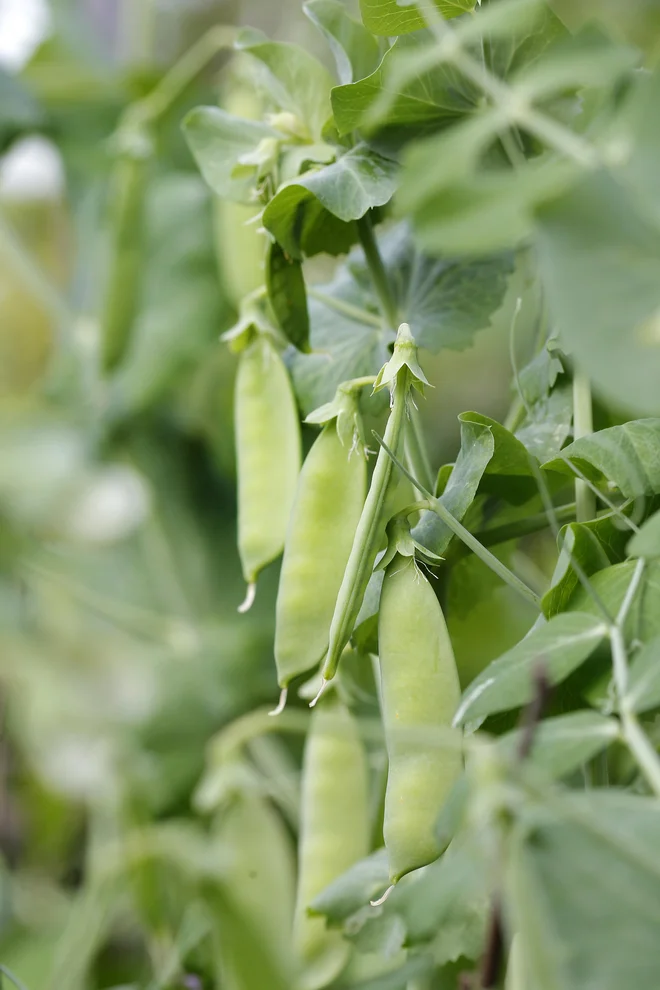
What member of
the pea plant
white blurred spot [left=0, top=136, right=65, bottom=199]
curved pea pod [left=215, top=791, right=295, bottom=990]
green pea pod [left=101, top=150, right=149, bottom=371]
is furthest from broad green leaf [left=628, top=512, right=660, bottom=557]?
white blurred spot [left=0, top=136, right=65, bottom=199]

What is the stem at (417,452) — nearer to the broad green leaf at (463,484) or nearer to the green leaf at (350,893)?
the broad green leaf at (463,484)

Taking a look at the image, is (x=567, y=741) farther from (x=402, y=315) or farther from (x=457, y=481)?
(x=402, y=315)

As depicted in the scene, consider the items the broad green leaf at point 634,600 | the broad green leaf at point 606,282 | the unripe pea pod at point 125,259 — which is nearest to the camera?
the broad green leaf at point 606,282

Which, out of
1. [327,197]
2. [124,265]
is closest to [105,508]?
[124,265]

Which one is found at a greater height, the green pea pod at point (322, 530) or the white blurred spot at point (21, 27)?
the white blurred spot at point (21, 27)

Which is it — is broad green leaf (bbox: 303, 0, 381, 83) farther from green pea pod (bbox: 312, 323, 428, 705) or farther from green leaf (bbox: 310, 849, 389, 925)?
green leaf (bbox: 310, 849, 389, 925)

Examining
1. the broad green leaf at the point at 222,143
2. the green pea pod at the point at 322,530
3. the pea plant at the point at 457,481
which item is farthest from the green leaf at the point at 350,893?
the broad green leaf at the point at 222,143

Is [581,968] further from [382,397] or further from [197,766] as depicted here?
[197,766]

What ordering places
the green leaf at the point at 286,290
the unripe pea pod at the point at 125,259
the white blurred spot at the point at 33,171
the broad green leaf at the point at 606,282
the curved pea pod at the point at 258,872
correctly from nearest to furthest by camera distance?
the broad green leaf at the point at 606,282 < the green leaf at the point at 286,290 < the curved pea pod at the point at 258,872 < the unripe pea pod at the point at 125,259 < the white blurred spot at the point at 33,171
